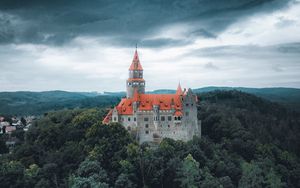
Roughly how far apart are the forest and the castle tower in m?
11.4

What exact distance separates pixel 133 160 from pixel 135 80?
71.3ft

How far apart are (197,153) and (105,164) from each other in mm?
19705

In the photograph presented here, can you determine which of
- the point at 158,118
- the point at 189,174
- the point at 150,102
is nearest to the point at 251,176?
the point at 189,174

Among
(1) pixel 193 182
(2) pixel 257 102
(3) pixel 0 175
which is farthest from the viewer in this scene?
(2) pixel 257 102

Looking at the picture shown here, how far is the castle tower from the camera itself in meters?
90.4

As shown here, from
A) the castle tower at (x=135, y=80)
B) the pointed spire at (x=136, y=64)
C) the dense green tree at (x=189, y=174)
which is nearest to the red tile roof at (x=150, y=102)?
the castle tower at (x=135, y=80)

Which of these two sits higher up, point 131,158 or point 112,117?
point 112,117

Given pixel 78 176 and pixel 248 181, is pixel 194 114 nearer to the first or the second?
pixel 248 181

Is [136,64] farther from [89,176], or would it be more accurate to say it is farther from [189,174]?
[89,176]

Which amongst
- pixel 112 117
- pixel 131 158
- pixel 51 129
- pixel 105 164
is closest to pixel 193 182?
pixel 131 158

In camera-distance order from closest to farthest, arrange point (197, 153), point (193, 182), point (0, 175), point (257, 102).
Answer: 1. point (0, 175)
2. point (193, 182)
3. point (197, 153)
4. point (257, 102)

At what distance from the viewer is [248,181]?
272 feet

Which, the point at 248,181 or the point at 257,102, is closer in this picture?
the point at 248,181

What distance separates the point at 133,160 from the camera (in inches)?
3000
